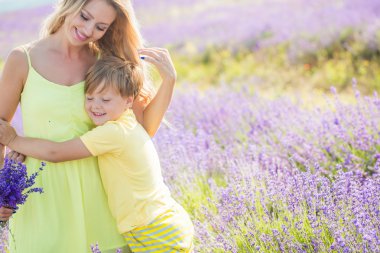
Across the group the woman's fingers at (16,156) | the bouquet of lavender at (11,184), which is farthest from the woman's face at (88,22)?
the bouquet of lavender at (11,184)

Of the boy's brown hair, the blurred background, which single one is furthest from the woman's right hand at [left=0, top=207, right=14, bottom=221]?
the blurred background

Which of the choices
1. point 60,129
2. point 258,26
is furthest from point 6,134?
point 258,26

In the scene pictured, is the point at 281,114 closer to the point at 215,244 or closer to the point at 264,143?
the point at 264,143

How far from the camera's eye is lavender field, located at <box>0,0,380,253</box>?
8.33 ft

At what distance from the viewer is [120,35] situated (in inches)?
112

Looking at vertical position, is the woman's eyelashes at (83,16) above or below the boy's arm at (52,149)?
above

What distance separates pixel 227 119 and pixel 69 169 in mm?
2264

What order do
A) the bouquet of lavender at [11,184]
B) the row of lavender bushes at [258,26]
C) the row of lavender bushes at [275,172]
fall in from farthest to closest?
1. the row of lavender bushes at [258,26]
2. the row of lavender bushes at [275,172]
3. the bouquet of lavender at [11,184]

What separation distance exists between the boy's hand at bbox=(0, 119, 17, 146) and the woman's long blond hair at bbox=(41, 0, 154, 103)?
51cm

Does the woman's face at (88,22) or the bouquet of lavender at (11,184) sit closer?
the bouquet of lavender at (11,184)

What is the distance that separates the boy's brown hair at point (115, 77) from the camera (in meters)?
2.55

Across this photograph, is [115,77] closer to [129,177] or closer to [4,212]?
[129,177]

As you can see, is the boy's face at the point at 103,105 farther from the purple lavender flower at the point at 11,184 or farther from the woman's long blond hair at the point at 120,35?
the purple lavender flower at the point at 11,184

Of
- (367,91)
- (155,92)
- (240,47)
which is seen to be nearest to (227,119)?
(155,92)
